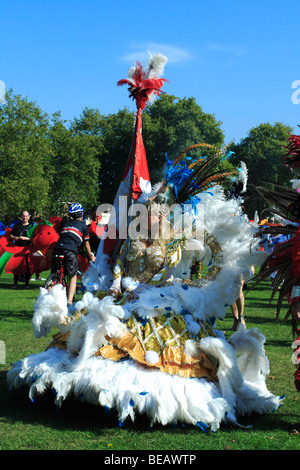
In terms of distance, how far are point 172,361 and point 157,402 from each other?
1.15ft

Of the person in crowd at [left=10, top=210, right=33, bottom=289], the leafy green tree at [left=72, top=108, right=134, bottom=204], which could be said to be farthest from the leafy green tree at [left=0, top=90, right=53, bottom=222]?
the person in crowd at [left=10, top=210, right=33, bottom=289]

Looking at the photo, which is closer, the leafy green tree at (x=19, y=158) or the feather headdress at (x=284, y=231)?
the feather headdress at (x=284, y=231)

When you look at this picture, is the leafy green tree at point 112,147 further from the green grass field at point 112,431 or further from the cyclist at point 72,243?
the green grass field at point 112,431

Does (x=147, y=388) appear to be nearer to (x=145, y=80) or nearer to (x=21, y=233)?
(x=145, y=80)

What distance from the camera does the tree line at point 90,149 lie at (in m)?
32.2

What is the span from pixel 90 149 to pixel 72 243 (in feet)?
123

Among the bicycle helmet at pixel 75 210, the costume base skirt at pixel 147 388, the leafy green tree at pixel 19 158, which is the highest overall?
the leafy green tree at pixel 19 158

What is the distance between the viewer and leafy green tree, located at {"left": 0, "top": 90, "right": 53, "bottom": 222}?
31203 mm

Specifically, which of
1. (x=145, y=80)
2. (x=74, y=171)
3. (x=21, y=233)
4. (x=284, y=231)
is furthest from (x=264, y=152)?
(x=284, y=231)

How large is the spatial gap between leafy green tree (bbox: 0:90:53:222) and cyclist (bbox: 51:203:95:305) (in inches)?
927

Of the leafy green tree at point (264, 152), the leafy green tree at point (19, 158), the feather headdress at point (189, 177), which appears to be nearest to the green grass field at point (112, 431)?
the feather headdress at point (189, 177)

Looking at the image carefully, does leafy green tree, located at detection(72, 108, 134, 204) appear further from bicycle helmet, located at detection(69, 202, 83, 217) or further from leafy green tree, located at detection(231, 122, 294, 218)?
bicycle helmet, located at detection(69, 202, 83, 217)

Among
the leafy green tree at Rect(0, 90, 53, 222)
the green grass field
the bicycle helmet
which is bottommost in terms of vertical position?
the green grass field

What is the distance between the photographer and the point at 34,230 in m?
12.8
